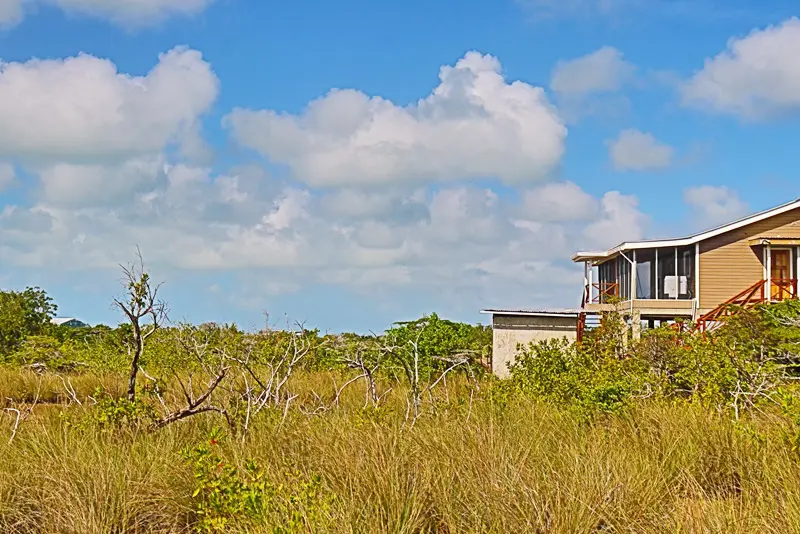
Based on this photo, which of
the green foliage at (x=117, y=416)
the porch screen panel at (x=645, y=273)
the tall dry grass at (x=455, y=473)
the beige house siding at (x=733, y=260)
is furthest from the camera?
the porch screen panel at (x=645, y=273)

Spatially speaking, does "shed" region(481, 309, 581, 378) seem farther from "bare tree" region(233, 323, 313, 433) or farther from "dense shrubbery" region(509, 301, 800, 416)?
"bare tree" region(233, 323, 313, 433)

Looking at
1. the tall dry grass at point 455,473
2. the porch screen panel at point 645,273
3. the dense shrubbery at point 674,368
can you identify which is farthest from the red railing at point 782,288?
the tall dry grass at point 455,473

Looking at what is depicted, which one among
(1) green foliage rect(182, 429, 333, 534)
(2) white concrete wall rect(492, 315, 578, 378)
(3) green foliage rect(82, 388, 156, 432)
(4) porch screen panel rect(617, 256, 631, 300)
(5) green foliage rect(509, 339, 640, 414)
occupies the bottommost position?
(1) green foliage rect(182, 429, 333, 534)

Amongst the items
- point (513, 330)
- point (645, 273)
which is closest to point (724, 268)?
point (645, 273)

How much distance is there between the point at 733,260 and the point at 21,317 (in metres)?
20.7

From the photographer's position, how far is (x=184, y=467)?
24.1 feet

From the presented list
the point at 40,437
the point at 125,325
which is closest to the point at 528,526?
the point at 40,437

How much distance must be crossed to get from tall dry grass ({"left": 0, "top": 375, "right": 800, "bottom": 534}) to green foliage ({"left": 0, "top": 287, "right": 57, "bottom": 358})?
1310 centimetres

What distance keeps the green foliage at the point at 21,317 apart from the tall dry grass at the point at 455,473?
43.0 ft

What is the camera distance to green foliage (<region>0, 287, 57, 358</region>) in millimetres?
21234

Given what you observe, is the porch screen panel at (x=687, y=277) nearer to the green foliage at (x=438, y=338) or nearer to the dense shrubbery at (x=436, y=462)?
the green foliage at (x=438, y=338)

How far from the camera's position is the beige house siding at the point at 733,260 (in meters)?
29.5

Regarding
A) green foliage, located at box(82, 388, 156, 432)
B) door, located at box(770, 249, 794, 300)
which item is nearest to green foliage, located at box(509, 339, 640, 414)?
green foliage, located at box(82, 388, 156, 432)

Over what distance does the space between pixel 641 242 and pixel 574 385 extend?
20058mm
